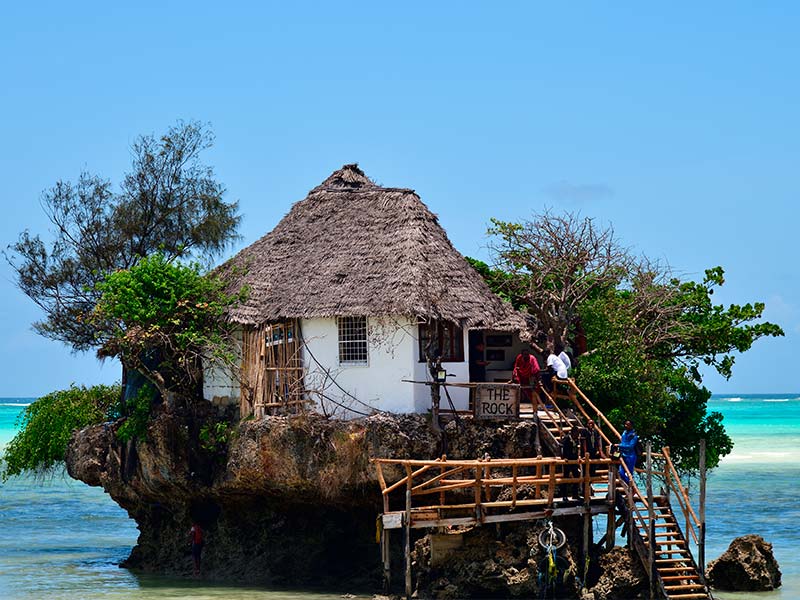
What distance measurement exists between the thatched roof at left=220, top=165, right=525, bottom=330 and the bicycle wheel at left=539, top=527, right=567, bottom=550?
4941 millimetres

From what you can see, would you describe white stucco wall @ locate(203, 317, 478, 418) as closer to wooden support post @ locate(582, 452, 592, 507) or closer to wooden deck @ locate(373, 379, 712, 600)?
wooden deck @ locate(373, 379, 712, 600)

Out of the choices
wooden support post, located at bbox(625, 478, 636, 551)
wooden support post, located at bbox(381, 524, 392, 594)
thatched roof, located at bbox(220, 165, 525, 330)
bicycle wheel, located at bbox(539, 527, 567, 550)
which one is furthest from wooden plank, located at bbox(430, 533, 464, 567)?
thatched roof, located at bbox(220, 165, 525, 330)

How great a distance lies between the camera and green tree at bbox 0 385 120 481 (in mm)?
36656

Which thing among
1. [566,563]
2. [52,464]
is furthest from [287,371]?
[52,464]

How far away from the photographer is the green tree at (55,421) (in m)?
36.7

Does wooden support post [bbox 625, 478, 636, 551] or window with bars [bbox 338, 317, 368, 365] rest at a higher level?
window with bars [bbox 338, 317, 368, 365]

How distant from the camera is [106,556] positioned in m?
39.8

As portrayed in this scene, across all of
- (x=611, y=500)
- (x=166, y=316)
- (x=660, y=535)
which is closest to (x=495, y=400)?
(x=611, y=500)

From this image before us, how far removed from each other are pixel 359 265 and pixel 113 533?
67.8 ft

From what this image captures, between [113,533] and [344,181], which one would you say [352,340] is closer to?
[344,181]

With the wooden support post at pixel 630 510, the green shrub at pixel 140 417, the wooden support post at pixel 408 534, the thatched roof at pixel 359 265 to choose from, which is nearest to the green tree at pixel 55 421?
the green shrub at pixel 140 417

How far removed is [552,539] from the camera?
93.3 feet

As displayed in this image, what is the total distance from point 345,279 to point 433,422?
403 cm

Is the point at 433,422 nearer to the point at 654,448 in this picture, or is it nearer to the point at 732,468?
the point at 654,448
